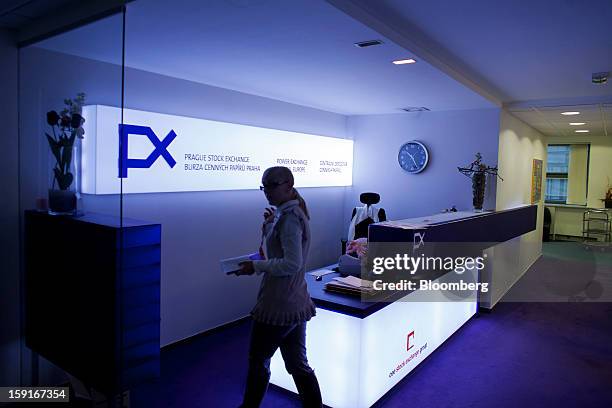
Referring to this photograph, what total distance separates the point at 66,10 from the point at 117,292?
152 centimetres

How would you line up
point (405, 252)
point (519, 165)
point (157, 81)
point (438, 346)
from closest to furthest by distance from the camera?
point (405, 252)
point (157, 81)
point (438, 346)
point (519, 165)

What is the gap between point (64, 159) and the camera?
2652 millimetres

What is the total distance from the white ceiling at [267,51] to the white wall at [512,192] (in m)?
1.20

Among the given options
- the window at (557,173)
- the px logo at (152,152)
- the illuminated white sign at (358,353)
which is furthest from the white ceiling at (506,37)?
the window at (557,173)

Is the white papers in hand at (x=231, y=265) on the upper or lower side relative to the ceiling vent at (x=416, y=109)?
lower

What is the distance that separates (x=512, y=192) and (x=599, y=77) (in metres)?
2.37

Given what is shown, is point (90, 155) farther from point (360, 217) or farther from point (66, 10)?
point (360, 217)

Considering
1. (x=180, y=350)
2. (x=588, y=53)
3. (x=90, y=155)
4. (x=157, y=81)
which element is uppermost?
(x=588, y=53)

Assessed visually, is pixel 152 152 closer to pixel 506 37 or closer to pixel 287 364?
pixel 287 364

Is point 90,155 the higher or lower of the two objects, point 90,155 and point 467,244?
the higher

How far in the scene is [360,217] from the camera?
18.0 ft

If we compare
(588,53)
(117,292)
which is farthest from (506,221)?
(117,292)

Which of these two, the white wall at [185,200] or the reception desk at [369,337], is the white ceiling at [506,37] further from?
the white wall at [185,200]

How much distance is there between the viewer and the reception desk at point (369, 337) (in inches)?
110
